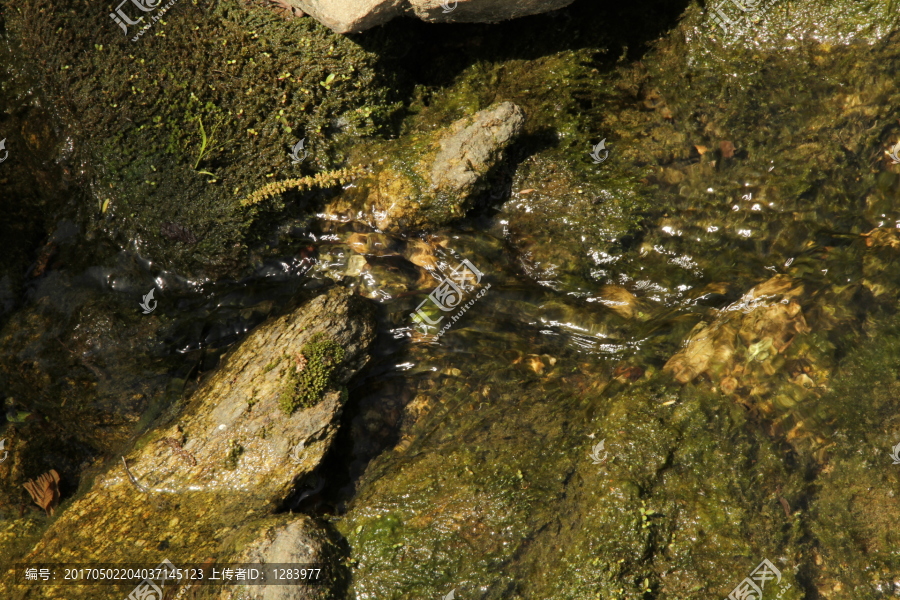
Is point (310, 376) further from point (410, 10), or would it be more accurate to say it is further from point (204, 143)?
point (410, 10)

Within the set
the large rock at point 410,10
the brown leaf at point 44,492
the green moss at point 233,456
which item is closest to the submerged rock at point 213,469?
the green moss at point 233,456

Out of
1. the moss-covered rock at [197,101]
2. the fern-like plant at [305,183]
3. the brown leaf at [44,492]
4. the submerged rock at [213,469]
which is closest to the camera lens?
the submerged rock at [213,469]

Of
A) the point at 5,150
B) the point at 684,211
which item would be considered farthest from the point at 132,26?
the point at 684,211

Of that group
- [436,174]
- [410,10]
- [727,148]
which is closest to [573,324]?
[436,174]

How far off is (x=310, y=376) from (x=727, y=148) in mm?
4532

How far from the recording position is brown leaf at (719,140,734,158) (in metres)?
5.18

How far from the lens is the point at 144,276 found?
18.4ft

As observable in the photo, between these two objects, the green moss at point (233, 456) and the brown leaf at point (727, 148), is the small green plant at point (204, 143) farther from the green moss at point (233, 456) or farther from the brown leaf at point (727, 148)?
the brown leaf at point (727, 148)

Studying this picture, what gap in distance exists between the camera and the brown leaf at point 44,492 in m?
5.45

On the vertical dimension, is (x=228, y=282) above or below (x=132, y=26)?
below

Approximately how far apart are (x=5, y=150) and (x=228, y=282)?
2633mm

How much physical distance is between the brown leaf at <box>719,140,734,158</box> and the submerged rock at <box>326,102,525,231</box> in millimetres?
1965

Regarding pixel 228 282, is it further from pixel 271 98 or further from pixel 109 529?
pixel 109 529

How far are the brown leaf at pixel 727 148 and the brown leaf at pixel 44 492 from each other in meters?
7.58
